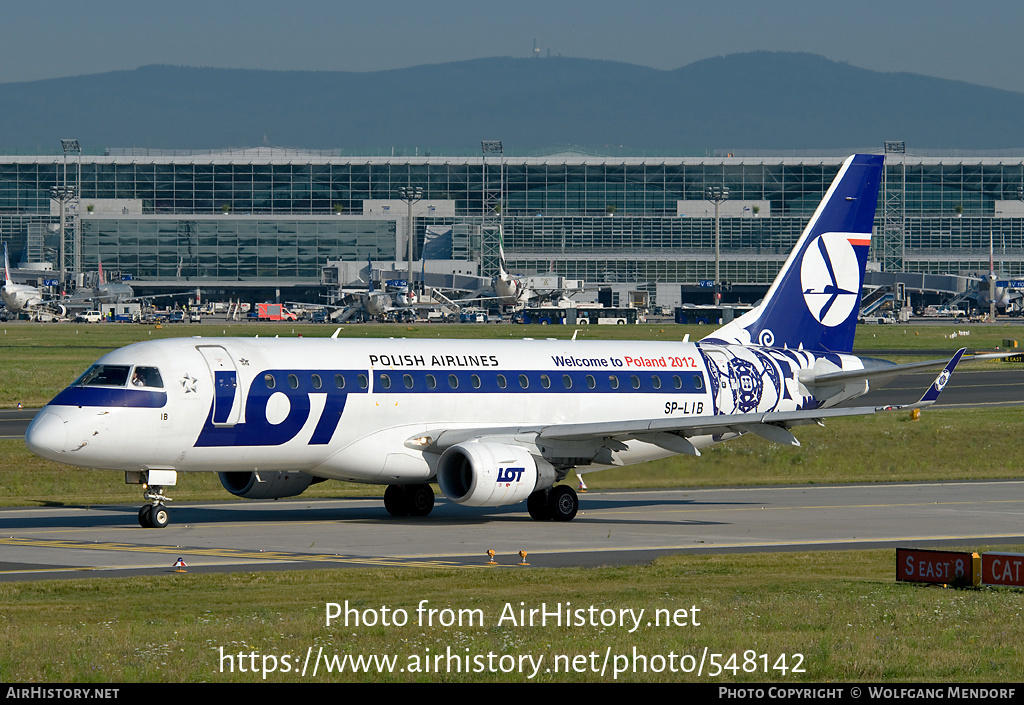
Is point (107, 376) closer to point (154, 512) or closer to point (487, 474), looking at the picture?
point (154, 512)

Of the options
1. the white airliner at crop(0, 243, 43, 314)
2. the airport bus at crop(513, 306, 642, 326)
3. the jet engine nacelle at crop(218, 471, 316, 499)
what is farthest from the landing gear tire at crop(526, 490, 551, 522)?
the airport bus at crop(513, 306, 642, 326)

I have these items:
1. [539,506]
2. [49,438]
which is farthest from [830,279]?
[49,438]

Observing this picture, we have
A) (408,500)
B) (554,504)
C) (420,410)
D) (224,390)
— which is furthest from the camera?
(408,500)

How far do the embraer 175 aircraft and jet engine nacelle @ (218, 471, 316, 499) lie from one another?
0.05 meters

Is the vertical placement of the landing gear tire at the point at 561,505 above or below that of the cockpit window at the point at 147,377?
below

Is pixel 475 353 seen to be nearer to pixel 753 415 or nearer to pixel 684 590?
pixel 753 415

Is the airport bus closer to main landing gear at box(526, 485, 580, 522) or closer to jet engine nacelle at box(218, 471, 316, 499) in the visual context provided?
main landing gear at box(526, 485, 580, 522)

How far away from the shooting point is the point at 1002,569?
2300 centimetres

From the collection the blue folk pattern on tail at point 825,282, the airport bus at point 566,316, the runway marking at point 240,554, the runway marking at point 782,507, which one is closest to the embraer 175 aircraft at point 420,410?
the blue folk pattern on tail at point 825,282

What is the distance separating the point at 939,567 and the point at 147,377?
18506 mm

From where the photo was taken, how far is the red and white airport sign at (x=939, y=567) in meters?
23.2

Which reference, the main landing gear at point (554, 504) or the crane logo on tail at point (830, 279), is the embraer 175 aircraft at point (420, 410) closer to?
the main landing gear at point (554, 504)

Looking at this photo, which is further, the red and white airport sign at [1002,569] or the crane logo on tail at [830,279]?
the crane logo on tail at [830,279]

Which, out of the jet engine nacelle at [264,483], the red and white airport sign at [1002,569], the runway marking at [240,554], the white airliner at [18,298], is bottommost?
the runway marking at [240,554]
